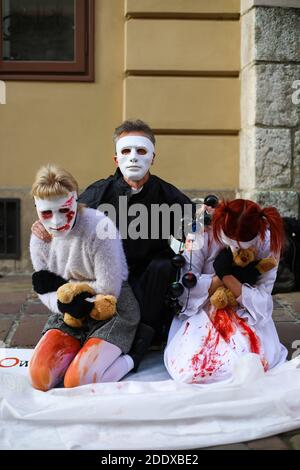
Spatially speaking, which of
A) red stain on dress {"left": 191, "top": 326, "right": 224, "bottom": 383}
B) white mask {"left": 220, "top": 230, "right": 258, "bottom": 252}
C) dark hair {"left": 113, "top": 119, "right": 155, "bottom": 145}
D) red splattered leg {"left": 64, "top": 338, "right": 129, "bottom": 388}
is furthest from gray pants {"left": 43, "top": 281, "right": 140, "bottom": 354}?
dark hair {"left": 113, "top": 119, "right": 155, "bottom": 145}

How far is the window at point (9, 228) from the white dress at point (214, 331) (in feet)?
9.94

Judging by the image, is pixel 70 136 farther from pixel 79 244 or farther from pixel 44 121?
pixel 79 244

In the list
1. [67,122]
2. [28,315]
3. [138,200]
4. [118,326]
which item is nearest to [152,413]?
[118,326]

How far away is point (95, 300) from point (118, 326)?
199 millimetres

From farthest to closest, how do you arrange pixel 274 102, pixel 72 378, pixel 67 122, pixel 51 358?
pixel 67 122 < pixel 274 102 < pixel 51 358 < pixel 72 378

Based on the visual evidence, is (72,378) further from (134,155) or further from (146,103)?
(146,103)

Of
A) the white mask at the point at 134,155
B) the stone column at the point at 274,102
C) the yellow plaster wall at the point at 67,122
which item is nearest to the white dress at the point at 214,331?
the white mask at the point at 134,155

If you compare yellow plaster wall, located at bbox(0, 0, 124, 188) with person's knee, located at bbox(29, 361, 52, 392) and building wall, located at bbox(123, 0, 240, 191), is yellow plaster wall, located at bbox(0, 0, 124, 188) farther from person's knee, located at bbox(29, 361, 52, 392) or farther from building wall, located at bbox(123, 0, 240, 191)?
person's knee, located at bbox(29, 361, 52, 392)

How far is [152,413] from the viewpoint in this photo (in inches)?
102

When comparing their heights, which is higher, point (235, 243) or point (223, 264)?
point (235, 243)

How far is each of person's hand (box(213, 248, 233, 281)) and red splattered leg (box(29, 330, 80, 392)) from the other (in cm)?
77

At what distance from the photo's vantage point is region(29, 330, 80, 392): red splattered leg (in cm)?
290

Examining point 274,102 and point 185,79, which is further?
point 185,79

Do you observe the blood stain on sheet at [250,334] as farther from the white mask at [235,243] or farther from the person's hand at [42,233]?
the person's hand at [42,233]
